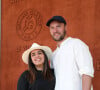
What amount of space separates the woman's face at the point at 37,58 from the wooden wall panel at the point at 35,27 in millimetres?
1092

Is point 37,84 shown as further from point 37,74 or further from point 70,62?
point 70,62

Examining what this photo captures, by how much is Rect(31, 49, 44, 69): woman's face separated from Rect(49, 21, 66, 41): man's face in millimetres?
312

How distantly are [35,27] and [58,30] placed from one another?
6.26 ft

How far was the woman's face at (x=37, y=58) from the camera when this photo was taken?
294 centimetres

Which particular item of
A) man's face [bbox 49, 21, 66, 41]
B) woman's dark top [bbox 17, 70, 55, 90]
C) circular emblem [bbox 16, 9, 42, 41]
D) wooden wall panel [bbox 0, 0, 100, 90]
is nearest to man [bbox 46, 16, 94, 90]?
man's face [bbox 49, 21, 66, 41]

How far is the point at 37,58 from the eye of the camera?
9.68 ft

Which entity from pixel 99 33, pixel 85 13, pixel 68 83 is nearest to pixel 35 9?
pixel 85 13

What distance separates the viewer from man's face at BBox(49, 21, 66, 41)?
2.79 meters

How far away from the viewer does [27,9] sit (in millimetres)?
4824

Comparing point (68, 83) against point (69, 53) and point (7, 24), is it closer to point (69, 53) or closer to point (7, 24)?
point (69, 53)

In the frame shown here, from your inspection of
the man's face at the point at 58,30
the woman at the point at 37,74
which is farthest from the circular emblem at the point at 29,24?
the man's face at the point at 58,30

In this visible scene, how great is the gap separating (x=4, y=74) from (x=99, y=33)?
226cm

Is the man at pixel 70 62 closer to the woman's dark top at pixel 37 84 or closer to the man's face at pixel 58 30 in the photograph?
the man's face at pixel 58 30

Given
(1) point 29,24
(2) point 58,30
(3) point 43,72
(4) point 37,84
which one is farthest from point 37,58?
(1) point 29,24
